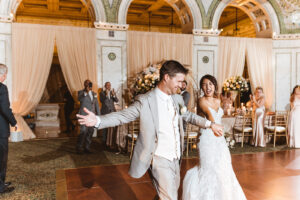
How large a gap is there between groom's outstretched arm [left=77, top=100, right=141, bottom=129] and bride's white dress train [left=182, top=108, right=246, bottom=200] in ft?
4.15

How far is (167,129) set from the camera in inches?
87.3

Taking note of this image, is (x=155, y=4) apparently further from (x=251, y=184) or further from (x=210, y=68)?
(x=251, y=184)

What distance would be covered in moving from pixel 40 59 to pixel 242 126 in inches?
236

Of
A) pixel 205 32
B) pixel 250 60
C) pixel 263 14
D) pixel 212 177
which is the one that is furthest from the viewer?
pixel 263 14

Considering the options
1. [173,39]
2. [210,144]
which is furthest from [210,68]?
[210,144]

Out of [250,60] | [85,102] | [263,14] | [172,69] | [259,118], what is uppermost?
[263,14]

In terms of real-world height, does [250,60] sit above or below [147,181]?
above

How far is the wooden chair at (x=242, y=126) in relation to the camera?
22.9 feet

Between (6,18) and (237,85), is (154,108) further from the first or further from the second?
(6,18)

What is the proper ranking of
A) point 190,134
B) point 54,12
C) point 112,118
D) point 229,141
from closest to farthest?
point 112,118, point 190,134, point 229,141, point 54,12

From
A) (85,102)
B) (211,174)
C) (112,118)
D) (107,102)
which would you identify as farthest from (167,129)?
(107,102)

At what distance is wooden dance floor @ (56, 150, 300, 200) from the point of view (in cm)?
374

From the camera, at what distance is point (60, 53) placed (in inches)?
319

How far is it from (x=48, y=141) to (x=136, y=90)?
2.93 meters
